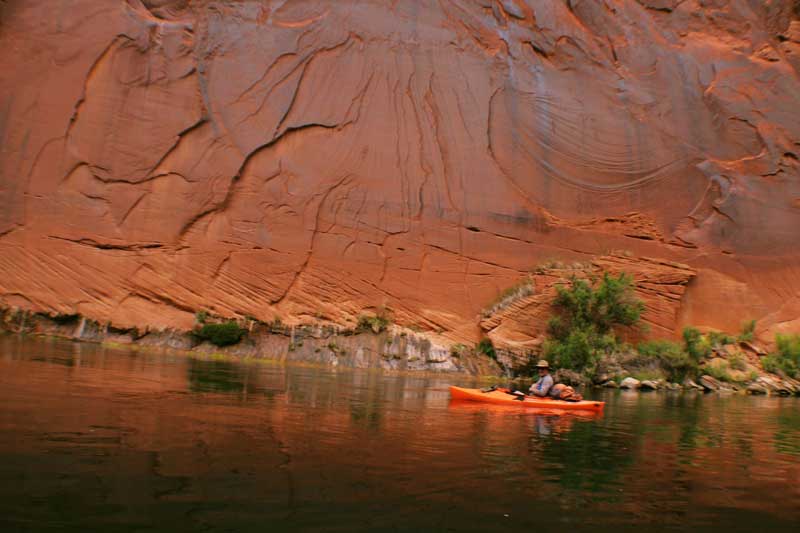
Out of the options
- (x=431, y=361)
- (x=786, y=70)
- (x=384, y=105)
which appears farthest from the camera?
(x=786, y=70)

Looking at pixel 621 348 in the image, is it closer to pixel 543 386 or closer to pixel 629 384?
pixel 629 384

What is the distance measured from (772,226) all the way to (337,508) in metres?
30.9

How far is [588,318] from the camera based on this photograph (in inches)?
995

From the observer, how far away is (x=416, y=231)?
28422 mm

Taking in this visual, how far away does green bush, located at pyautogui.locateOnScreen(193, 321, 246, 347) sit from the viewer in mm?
25062

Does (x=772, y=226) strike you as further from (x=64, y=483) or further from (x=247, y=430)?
(x=64, y=483)

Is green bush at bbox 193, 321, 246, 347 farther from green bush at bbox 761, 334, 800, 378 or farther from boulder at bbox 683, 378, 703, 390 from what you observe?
green bush at bbox 761, 334, 800, 378

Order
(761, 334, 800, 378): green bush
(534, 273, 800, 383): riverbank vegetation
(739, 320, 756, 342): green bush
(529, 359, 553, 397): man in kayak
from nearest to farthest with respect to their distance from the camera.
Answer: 1. (529, 359, 553, 397): man in kayak
2. (534, 273, 800, 383): riverbank vegetation
3. (761, 334, 800, 378): green bush
4. (739, 320, 756, 342): green bush

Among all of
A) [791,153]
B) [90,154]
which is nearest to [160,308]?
[90,154]

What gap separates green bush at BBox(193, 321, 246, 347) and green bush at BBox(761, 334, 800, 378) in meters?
20.7

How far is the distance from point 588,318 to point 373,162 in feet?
36.7

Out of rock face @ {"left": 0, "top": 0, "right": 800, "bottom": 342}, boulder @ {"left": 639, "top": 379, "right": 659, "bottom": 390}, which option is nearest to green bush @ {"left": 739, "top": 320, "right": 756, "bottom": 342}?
rock face @ {"left": 0, "top": 0, "right": 800, "bottom": 342}

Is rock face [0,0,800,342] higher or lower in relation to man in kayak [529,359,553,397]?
higher

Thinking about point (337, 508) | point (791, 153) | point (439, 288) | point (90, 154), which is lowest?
point (337, 508)
